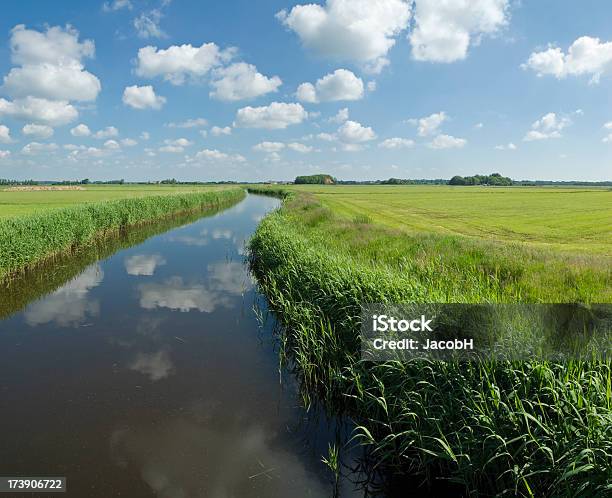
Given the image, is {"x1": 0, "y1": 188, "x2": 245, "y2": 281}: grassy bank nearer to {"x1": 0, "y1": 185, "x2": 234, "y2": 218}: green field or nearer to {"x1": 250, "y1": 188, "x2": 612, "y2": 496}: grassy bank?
{"x1": 0, "y1": 185, "x2": 234, "y2": 218}: green field

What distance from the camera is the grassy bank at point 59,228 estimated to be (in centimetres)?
1485

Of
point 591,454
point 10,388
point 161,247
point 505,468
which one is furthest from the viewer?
point 161,247

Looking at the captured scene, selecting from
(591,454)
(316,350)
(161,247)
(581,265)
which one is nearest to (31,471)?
(316,350)

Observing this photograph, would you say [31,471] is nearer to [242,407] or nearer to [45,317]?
[242,407]

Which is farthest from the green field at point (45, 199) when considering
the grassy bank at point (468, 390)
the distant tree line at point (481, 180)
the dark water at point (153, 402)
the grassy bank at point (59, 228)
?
the distant tree line at point (481, 180)

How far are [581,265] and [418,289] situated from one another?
5225 mm

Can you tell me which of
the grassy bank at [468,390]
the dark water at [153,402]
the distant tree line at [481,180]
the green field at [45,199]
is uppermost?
the distant tree line at [481,180]

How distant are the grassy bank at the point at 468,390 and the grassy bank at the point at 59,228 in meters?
11.1

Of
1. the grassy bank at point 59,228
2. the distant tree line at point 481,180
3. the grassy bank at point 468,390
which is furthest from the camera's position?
the distant tree line at point 481,180

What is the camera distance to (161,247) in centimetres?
2386

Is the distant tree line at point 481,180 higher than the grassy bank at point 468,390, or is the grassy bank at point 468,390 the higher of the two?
the distant tree line at point 481,180

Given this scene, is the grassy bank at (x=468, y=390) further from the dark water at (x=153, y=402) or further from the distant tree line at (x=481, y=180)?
the distant tree line at (x=481, y=180)

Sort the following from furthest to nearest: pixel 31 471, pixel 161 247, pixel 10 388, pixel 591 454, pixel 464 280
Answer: pixel 161 247 → pixel 464 280 → pixel 10 388 → pixel 31 471 → pixel 591 454

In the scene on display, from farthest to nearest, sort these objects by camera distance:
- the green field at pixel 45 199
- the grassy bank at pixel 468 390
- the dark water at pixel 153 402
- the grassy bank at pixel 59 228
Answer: the green field at pixel 45 199, the grassy bank at pixel 59 228, the dark water at pixel 153 402, the grassy bank at pixel 468 390
